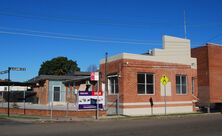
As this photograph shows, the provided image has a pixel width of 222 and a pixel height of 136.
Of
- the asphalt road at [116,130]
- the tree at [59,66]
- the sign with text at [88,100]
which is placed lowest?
the asphalt road at [116,130]

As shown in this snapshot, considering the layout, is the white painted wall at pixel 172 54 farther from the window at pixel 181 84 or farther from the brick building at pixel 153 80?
the window at pixel 181 84

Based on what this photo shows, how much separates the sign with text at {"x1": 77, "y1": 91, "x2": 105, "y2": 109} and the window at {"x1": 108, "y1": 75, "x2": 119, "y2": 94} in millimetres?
2707

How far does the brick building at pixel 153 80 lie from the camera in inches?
1193

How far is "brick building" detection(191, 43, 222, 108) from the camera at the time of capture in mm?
36719

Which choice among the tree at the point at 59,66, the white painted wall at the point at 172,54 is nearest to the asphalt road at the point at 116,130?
the white painted wall at the point at 172,54

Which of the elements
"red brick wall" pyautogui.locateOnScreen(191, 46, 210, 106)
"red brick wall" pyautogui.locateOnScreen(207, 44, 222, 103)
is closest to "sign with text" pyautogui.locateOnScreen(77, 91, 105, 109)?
"red brick wall" pyautogui.locateOnScreen(191, 46, 210, 106)

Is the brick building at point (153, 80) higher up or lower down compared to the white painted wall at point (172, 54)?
lower down

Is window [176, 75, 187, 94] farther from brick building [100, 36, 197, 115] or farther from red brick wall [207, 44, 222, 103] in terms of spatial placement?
red brick wall [207, 44, 222, 103]

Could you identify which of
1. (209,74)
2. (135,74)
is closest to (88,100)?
(135,74)

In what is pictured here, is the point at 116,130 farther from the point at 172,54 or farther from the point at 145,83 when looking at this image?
the point at 172,54

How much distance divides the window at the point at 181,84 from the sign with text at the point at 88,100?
8.66 metres

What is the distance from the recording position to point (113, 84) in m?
32.0

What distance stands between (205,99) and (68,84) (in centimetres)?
1651

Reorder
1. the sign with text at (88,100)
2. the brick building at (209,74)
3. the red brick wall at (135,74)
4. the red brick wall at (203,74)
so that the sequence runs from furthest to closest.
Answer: the red brick wall at (203,74)
the brick building at (209,74)
the red brick wall at (135,74)
the sign with text at (88,100)
